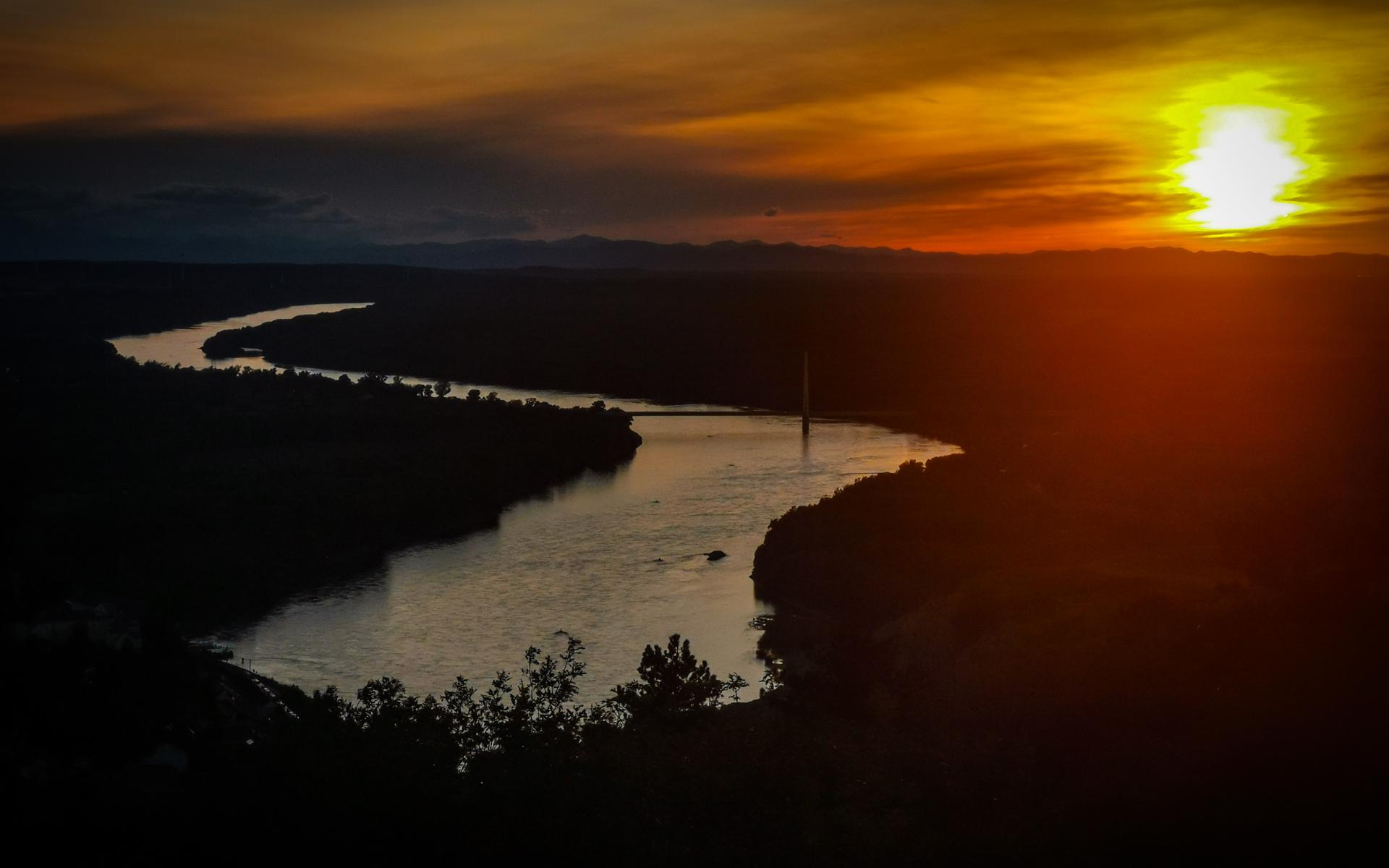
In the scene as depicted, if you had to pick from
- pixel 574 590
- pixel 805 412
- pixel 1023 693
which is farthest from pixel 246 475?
pixel 805 412

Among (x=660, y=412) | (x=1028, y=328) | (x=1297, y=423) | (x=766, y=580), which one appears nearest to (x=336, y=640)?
(x=766, y=580)

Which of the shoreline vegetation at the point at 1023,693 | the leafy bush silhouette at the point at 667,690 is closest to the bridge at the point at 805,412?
the shoreline vegetation at the point at 1023,693

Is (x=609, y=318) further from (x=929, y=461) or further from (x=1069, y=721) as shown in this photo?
(x=1069, y=721)

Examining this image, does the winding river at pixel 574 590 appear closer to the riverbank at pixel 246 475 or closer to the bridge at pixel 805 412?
the riverbank at pixel 246 475

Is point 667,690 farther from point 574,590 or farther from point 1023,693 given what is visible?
point 574,590

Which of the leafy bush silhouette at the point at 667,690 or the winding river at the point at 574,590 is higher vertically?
the leafy bush silhouette at the point at 667,690

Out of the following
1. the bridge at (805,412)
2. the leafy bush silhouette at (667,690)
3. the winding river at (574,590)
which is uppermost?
the bridge at (805,412)

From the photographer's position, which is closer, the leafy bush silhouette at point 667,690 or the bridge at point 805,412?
the leafy bush silhouette at point 667,690
